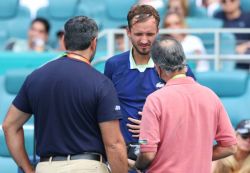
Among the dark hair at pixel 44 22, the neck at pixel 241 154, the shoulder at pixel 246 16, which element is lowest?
the neck at pixel 241 154

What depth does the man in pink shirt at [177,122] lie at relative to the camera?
476 cm

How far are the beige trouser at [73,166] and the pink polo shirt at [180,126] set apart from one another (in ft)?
1.02

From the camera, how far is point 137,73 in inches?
217

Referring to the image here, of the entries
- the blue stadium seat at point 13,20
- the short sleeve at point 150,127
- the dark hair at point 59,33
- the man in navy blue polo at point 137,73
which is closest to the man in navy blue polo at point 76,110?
the short sleeve at point 150,127

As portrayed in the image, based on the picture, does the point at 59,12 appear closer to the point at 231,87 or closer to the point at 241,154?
the point at 231,87

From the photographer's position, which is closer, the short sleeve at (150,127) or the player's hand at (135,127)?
the short sleeve at (150,127)

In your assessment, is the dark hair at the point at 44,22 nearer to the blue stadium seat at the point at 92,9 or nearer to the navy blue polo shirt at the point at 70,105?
the blue stadium seat at the point at 92,9

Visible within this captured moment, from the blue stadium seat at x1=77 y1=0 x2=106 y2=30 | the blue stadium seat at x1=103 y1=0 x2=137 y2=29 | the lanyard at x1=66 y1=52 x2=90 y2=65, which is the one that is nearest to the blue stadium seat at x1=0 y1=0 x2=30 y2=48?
the blue stadium seat at x1=77 y1=0 x2=106 y2=30

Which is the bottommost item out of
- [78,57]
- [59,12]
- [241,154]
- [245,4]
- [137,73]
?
[241,154]

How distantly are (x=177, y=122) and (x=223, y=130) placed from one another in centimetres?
29

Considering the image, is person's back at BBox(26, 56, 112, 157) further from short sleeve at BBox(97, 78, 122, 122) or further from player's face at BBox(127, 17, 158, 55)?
player's face at BBox(127, 17, 158, 55)

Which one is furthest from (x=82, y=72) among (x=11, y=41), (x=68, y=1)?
(x=68, y=1)

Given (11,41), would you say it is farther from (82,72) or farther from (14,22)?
(82,72)

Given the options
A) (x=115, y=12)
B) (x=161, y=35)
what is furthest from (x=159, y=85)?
(x=115, y=12)
